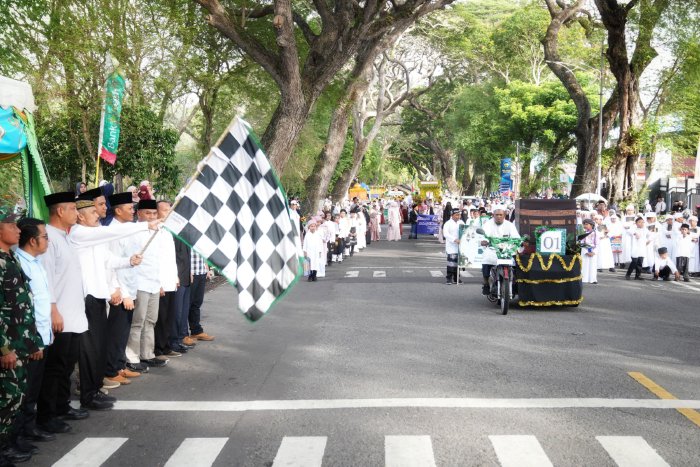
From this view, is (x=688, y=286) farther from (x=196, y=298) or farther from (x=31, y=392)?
(x=31, y=392)

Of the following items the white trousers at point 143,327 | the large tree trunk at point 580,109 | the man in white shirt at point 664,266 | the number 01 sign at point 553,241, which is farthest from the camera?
the large tree trunk at point 580,109

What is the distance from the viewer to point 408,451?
241 inches

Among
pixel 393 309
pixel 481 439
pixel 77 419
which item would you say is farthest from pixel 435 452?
pixel 393 309

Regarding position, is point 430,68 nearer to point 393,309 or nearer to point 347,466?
point 393,309

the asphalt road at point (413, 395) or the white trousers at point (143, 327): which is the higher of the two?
the white trousers at point (143, 327)

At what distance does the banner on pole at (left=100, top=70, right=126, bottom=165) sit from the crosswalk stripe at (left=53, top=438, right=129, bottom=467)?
33.1 feet

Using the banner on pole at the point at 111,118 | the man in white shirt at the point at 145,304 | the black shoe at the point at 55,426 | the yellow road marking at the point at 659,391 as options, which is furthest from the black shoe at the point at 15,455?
the banner on pole at the point at 111,118

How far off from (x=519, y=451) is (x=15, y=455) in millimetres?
3527

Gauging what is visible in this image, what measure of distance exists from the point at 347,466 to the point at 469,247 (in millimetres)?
10756

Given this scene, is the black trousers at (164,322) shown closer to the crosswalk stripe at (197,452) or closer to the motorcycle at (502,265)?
the crosswalk stripe at (197,452)

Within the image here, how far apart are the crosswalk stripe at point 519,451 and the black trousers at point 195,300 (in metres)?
5.57

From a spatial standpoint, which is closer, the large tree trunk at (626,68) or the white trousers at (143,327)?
the white trousers at (143,327)

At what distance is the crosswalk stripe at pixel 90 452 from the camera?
5.99m

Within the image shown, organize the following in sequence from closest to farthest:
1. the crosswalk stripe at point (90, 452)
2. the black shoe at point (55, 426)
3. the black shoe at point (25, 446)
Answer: the crosswalk stripe at point (90, 452) < the black shoe at point (25, 446) < the black shoe at point (55, 426)
